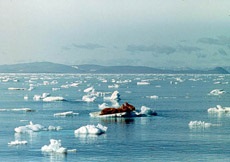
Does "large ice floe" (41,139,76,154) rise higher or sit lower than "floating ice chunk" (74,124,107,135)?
lower

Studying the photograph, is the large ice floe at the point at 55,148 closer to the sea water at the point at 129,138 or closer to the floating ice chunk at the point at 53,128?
the sea water at the point at 129,138

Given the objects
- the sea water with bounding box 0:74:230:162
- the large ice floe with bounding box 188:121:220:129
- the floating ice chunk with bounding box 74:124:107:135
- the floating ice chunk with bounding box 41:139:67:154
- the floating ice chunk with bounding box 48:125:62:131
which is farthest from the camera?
the large ice floe with bounding box 188:121:220:129

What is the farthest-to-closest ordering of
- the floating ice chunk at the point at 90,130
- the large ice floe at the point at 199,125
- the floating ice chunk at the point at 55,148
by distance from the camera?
the large ice floe at the point at 199,125, the floating ice chunk at the point at 90,130, the floating ice chunk at the point at 55,148

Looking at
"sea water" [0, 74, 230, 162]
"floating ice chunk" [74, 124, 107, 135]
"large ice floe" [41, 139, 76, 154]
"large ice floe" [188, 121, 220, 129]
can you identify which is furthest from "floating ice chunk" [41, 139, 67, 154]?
"large ice floe" [188, 121, 220, 129]

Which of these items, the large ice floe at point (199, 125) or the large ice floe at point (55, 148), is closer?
the large ice floe at point (55, 148)

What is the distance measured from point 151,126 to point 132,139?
18.8ft

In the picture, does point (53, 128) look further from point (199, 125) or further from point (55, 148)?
point (199, 125)

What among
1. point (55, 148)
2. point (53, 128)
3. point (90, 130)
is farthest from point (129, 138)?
point (55, 148)

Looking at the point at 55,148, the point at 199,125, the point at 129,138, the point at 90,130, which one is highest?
the point at 199,125

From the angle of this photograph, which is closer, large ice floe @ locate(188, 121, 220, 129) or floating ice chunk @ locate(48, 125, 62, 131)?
floating ice chunk @ locate(48, 125, 62, 131)

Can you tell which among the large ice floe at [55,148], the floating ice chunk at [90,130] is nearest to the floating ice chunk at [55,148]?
the large ice floe at [55,148]

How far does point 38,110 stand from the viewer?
52281mm

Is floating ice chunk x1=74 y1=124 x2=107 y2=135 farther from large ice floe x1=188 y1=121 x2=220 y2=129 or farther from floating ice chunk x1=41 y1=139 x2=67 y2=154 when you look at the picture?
large ice floe x1=188 y1=121 x2=220 y2=129

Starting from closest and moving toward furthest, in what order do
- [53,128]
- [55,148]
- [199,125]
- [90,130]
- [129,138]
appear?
1. [55,148]
2. [129,138]
3. [90,130]
4. [53,128]
5. [199,125]
